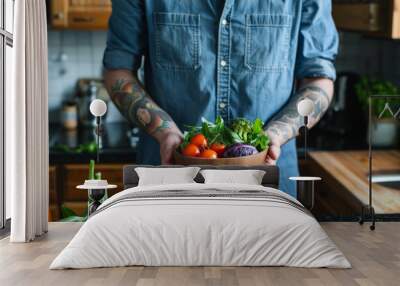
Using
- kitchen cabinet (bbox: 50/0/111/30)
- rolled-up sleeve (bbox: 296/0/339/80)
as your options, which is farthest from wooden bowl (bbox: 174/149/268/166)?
kitchen cabinet (bbox: 50/0/111/30)

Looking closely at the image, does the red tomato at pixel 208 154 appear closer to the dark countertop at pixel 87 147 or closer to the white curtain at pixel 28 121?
the white curtain at pixel 28 121

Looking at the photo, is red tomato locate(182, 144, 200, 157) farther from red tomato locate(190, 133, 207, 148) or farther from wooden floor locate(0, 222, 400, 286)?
wooden floor locate(0, 222, 400, 286)

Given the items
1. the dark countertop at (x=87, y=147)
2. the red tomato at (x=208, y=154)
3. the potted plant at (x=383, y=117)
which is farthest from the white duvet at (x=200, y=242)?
the potted plant at (x=383, y=117)

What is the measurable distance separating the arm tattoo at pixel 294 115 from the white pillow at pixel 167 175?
57 centimetres

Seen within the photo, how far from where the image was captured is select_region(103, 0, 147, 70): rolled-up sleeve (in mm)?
5375

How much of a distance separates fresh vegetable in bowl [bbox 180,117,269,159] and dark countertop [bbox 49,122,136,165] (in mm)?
1573

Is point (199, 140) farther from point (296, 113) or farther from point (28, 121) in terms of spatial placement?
point (28, 121)

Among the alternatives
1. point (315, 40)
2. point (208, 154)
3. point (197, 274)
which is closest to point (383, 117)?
point (315, 40)

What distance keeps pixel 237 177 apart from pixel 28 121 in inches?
51.0

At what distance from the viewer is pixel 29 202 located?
504cm

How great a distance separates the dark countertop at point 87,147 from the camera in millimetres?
6633

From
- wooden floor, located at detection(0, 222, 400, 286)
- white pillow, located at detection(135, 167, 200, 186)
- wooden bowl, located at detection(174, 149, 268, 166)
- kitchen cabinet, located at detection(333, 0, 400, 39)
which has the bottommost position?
wooden floor, located at detection(0, 222, 400, 286)

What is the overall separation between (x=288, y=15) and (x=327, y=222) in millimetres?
1501

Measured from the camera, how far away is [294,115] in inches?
213
